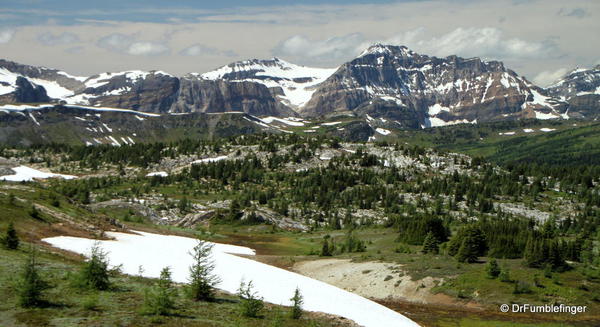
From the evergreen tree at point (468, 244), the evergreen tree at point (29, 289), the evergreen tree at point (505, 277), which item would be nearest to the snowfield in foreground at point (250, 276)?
the evergreen tree at point (29, 289)

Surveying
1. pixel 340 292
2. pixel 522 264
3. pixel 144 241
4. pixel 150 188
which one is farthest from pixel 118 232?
pixel 150 188

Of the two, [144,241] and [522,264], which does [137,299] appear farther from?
[522,264]

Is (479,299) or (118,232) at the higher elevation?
(118,232)

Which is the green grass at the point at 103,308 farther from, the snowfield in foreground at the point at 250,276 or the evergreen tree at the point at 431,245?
the evergreen tree at the point at 431,245

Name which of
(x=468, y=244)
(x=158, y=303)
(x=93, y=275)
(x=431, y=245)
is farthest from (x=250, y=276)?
(x=431, y=245)

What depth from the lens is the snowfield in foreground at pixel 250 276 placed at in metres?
37.6

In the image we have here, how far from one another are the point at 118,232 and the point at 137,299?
28.6 m

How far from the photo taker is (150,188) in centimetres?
16825

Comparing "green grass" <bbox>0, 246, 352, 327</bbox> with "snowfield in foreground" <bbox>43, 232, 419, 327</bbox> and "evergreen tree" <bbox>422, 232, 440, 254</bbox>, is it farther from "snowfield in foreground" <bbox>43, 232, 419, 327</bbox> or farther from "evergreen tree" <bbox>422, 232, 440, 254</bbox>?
"evergreen tree" <bbox>422, 232, 440, 254</bbox>

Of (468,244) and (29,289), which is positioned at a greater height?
(29,289)

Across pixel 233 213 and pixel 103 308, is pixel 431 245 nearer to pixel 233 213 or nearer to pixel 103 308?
pixel 103 308

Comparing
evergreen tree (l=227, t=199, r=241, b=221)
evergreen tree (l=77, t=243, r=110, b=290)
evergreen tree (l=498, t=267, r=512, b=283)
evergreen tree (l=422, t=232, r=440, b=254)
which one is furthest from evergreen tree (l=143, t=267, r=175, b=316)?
evergreen tree (l=227, t=199, r=241, b=221)

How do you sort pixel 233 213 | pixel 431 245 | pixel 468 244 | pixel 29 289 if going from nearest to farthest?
pixel 29 289, pixel 468 244, pixel 431 245, pixel 233 213

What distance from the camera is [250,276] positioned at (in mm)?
44688
